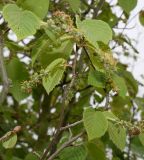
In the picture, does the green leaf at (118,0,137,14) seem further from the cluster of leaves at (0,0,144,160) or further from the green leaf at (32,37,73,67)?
the green leaf at (32,37,73,67)

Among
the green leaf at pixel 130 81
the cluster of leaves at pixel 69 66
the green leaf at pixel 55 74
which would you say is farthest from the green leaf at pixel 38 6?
the green leaf at pixel 130 81

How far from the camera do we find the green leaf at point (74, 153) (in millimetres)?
821

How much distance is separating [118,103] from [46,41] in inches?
28.7

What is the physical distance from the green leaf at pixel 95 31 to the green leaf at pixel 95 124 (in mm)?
129

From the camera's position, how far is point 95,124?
0.70m

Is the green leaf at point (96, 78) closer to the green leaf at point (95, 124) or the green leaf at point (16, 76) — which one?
the green leaf at point (95, 124)

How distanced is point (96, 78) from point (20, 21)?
175mm

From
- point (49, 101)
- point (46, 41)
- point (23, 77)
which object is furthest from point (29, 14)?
point (49, 101)

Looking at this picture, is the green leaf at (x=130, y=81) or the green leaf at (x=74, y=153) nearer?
the green leaf at (x=74, y=153)

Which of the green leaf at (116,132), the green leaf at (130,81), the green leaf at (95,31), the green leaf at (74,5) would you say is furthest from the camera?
the green leaf at (130,81)

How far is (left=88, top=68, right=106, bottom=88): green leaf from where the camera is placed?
2.48 ft

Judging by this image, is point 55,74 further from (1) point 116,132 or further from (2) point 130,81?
(2) point 130,81

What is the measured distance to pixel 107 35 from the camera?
668 mm

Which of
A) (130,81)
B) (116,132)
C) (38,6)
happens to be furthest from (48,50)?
(130,81)
